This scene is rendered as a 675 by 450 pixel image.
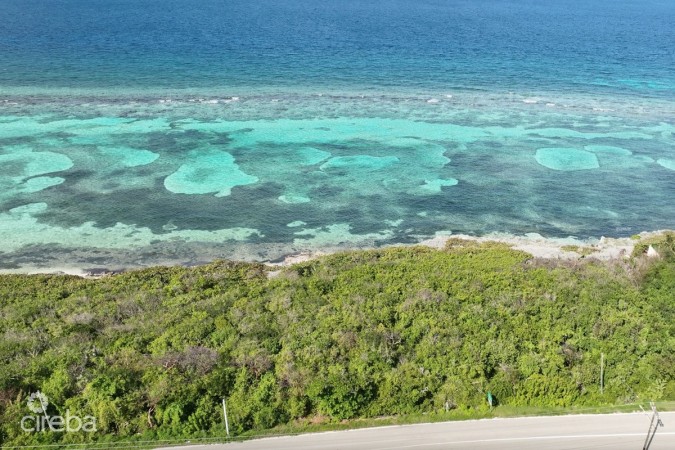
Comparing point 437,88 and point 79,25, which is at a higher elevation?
point 79,25

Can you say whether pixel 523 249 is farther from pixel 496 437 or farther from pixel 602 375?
pixel 496 437

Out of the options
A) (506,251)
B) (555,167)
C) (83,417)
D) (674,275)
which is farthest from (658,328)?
(555,167)

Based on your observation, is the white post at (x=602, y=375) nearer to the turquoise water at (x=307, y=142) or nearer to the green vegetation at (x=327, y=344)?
the green vegetation at (x=327, y=344)

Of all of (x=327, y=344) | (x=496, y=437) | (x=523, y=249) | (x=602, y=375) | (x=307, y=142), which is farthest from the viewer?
(x=307, y=142)

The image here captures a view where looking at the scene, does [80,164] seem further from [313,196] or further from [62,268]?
[313,196]

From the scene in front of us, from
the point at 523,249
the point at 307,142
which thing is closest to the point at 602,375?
the point at 523,249

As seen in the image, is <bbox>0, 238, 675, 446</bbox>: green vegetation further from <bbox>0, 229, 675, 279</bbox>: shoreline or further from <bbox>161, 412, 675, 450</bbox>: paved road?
<bbox>0, 229, 675, 279</bbox>: shoreline
